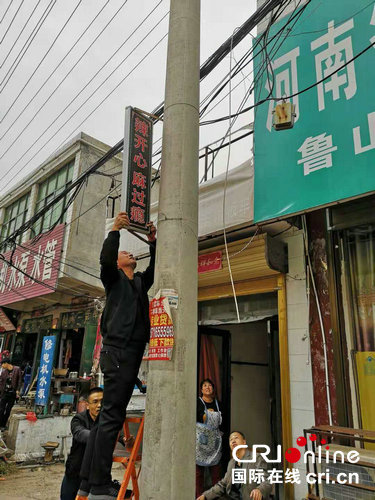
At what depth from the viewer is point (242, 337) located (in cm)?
827

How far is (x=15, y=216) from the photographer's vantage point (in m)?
18.4

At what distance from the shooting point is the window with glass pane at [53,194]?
14828mm

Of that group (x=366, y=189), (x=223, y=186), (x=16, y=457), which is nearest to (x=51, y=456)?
(x=16, y=457)

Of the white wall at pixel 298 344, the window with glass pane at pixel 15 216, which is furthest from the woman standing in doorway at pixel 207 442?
the window with glass pane at pixel 15 216

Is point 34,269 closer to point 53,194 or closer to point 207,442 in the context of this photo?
point 53,194

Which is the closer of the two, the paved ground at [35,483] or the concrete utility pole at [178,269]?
the concrete utility pole at [178,269]

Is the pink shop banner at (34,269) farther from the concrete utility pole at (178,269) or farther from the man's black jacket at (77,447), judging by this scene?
the concrete utility pole at (178,269)

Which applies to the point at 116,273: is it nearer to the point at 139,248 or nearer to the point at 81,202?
the point at 139,248

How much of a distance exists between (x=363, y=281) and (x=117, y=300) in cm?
290

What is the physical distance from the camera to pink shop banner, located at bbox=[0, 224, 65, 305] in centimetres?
1294

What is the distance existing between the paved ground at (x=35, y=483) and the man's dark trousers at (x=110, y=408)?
4.06m

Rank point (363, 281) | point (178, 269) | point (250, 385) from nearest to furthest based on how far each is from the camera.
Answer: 1. point (178, 269)
2. point (363, 281)
3. point (250, 385)

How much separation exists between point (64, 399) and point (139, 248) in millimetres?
6475

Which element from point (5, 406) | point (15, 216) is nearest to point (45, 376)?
point (5, 406)
